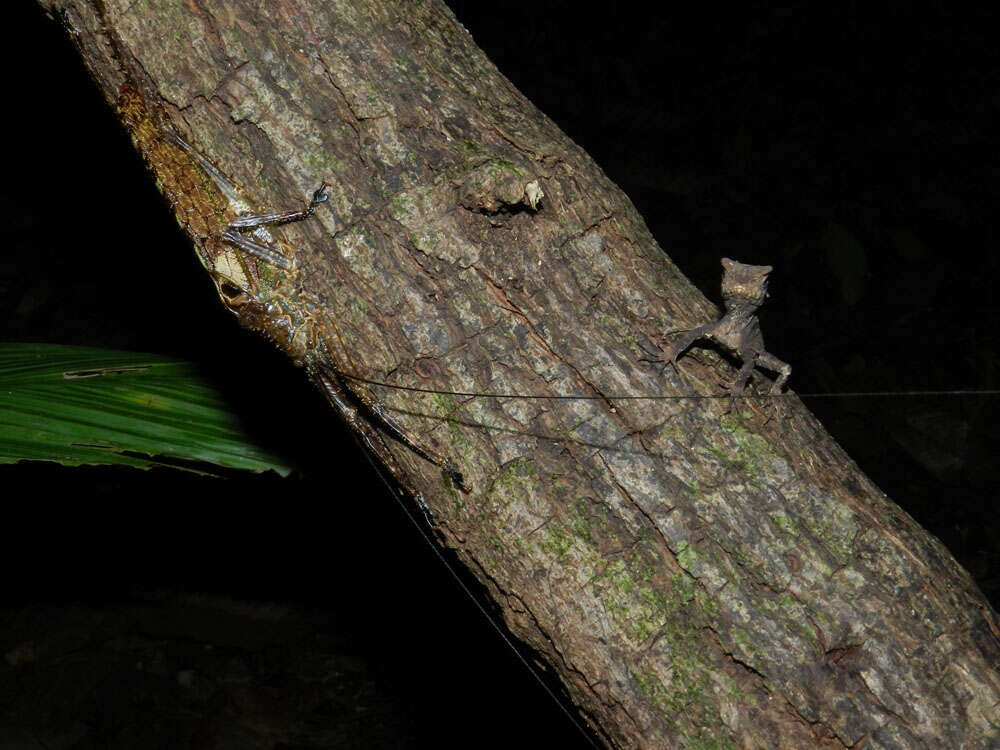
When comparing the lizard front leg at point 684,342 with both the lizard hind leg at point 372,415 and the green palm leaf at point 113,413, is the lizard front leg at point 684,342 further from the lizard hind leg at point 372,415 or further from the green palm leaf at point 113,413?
the green palm leaf at point 113,413

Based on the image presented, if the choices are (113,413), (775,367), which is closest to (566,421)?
(775,367)

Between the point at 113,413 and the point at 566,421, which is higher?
the point at 566,421

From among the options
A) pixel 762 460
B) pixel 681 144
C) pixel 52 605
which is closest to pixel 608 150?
pixel 681 144

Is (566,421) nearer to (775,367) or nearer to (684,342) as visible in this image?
(684,342)

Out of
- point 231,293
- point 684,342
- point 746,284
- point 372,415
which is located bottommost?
point 372,415

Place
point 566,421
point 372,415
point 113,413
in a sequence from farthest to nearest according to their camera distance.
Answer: point 113,413
point 372,415
point 566,421

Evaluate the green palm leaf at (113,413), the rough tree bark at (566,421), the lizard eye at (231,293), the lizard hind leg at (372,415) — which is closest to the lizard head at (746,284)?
the rough tree bark at (566,421)
